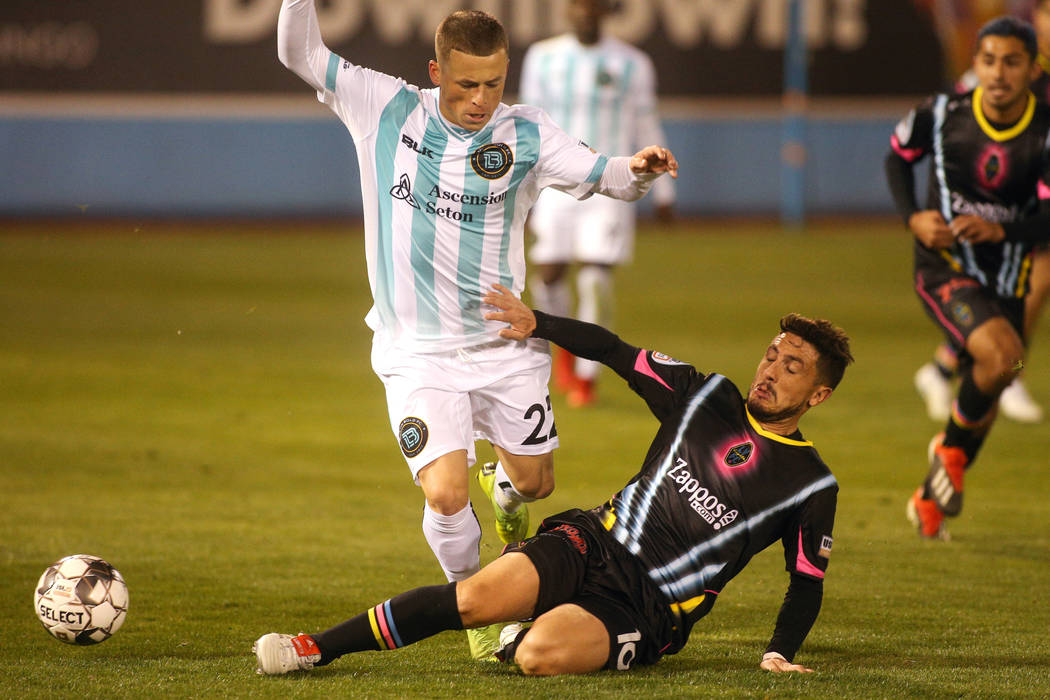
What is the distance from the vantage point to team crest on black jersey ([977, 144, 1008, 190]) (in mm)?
6320

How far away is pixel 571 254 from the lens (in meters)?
9.55

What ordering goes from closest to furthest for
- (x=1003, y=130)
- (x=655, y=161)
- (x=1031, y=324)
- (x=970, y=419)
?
(x=655, y=161) → (x=970, y=419) → (x=1003, y=130) → (x=1031, y=324)

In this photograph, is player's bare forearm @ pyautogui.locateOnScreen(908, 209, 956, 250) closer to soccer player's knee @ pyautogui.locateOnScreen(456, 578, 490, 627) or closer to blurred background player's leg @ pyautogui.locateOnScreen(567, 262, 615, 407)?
soccer player's knee @ pyautogui.locateOnScreen(456, 578, 490, 627)

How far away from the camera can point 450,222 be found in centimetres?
461

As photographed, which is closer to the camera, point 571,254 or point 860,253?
point 571,254

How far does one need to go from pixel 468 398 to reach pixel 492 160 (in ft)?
2.53

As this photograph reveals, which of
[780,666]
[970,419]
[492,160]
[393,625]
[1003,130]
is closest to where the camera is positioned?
[393,625]

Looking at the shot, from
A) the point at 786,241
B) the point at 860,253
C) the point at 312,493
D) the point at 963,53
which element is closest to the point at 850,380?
the point at 312,493

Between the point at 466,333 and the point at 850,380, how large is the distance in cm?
592

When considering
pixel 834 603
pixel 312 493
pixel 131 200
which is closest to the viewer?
pixel 834 603

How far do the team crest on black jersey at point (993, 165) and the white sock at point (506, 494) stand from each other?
9.13 feet

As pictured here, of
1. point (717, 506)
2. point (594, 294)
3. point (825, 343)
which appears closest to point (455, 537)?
point (717, 506)

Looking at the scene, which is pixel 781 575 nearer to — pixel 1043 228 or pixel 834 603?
pixel 834 603

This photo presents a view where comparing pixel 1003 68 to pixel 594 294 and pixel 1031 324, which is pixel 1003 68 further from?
pixel 594 294
